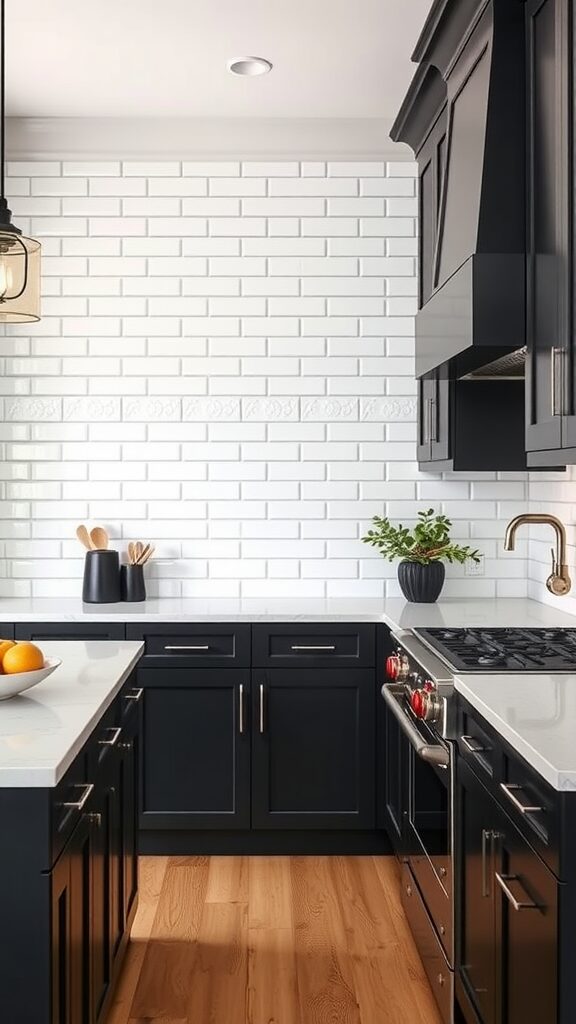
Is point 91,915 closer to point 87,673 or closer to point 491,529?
point 87,673

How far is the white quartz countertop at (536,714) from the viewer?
173 cm

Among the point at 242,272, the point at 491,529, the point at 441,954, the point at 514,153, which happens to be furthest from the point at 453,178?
the point at 441,954

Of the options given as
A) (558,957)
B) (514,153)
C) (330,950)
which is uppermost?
(514,153)

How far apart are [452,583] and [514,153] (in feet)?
7.08

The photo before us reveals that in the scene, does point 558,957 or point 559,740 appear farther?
point 559,740

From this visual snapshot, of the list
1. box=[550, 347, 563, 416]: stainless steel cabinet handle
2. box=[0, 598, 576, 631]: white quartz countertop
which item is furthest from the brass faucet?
box=[550, 347, 563, 416]: stainless steel cabinet handle

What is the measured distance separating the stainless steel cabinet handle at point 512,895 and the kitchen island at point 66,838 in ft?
2.88

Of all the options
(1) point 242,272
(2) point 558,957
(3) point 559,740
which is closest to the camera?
(2) point 558,957

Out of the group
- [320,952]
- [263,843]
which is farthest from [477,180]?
[263,843]

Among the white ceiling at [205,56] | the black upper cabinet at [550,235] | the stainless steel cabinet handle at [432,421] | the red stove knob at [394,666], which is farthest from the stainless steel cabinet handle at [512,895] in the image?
the white ceiling at [205,56]

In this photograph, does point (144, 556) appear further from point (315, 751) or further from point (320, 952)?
point (320, 952)

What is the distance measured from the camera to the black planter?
407 centimetres

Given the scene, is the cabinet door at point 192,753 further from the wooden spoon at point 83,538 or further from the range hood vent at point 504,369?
the range hood vent at point 504,369

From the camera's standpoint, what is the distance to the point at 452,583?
4391mm
